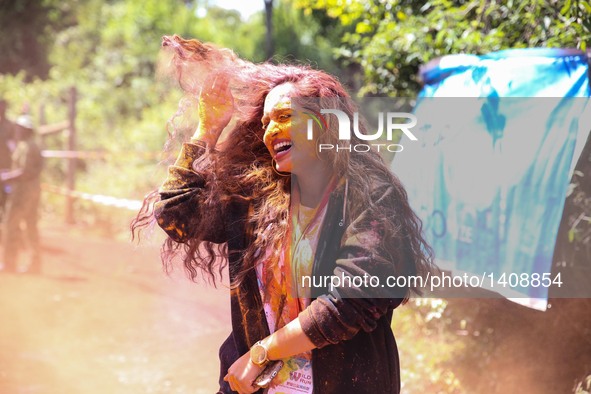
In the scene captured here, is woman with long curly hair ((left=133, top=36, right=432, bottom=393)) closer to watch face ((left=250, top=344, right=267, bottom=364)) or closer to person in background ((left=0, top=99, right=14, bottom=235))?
watch face ((left=250, top=344, right=267, bottom=364))

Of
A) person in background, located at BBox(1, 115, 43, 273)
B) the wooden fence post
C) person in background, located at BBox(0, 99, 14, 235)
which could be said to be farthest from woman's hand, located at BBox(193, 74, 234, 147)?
the wooden fence post

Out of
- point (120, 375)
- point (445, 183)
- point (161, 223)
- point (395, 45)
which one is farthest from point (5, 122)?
point (161, 223)

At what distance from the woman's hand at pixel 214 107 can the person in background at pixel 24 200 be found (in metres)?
6.66

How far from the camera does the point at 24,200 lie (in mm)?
8445

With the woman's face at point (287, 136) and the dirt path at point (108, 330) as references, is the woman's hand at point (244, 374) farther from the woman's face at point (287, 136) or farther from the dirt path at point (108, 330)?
the dirt path at point (108, 330)

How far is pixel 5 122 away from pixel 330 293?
8151 mm

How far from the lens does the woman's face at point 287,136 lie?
6.86 feet

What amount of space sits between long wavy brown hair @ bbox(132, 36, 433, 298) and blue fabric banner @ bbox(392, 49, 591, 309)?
3.96ft

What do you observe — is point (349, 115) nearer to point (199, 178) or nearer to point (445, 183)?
point (199, 178)

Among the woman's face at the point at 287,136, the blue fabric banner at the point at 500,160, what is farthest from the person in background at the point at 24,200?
the woman's face at the point at 287,136

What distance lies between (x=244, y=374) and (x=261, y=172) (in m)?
0.59

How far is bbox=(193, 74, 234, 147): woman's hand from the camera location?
2227 millimetres

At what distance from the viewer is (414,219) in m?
2.00

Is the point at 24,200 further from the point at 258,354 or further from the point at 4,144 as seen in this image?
the point at 258,354
